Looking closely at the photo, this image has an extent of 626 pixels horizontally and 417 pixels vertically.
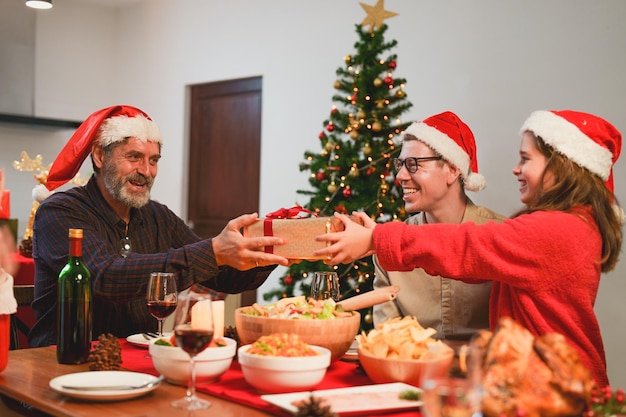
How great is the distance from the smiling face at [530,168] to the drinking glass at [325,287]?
587mm

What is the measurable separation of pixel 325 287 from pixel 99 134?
1206 millimetres

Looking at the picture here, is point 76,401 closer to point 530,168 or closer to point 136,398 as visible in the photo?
point 136,398

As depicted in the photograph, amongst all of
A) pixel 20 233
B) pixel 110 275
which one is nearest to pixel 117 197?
pixel 110 275

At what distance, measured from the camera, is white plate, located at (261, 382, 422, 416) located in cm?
139

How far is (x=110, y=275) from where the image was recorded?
2.14 meters

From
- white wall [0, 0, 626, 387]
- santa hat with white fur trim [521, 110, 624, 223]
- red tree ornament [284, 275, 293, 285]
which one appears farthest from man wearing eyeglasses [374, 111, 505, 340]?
red tree ornament [284, 275, 293, 285]

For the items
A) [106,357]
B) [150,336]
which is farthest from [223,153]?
[106,357]

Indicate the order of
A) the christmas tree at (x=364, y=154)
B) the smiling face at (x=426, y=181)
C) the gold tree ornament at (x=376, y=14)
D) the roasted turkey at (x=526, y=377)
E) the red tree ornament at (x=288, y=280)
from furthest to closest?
the gold tree ornament at (x=376, y=14), the red tree ornament at (x=288, y=280), the christmas tree at (x=364, y=154), the smiling face at (x=426, y=181), the roasted turkey at (x=526, y=377)

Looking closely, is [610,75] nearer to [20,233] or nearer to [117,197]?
[117,197]

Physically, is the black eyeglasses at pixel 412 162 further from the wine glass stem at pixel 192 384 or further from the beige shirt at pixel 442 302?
the wine glass stem at pixel 192 384

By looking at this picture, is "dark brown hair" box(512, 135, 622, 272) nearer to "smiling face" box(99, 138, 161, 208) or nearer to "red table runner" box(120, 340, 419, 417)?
"red table runner" box(120, 340, 419, 417)

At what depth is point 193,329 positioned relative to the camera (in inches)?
56.3

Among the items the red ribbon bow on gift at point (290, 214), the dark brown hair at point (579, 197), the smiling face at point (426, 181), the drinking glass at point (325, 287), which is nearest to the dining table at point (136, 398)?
the drinking glass at point (325, 287)

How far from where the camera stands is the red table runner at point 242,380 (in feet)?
4.85
